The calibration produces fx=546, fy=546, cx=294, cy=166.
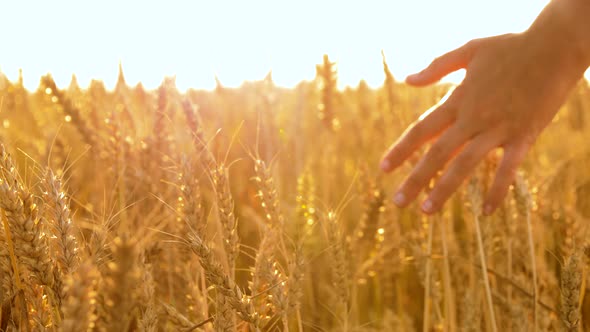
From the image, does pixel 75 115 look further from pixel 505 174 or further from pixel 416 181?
pixel 505 174

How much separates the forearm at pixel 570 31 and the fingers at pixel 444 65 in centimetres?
22

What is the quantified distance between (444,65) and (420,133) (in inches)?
8.8

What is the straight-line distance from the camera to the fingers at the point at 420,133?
154cm

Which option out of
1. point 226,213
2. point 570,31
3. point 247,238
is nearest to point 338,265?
point 226,213

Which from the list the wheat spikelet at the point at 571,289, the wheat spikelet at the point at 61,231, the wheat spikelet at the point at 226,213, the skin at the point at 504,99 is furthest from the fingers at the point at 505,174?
the wheat spikelet at the point at 61,231

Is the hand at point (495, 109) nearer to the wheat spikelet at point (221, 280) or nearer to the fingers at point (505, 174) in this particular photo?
the fingers at point (505, 174)

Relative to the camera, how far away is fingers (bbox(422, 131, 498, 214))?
4.73ft

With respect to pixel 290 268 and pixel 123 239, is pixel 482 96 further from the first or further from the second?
pixel 123 239

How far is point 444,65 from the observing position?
162 centimetres

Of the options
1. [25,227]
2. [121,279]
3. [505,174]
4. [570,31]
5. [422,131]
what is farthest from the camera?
[422,131]

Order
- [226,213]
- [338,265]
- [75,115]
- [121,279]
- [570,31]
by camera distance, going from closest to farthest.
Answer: [121,279]
[226,213]
[338,265]
[570,31]
[75,115]

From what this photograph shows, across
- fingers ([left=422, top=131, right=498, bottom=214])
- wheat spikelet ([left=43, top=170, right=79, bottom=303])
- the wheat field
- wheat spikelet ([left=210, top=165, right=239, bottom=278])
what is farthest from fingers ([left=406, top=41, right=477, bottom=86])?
wheat spikelet ([left=43, top=170, right=79, bottom=303])

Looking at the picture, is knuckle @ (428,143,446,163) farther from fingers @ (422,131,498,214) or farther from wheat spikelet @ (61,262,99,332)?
wheat spikelet @ (61,262,99,332)

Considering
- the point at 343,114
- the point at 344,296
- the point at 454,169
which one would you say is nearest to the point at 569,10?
the point at 454,169
